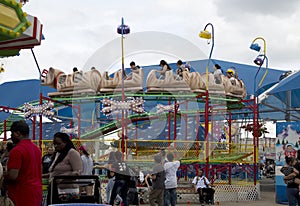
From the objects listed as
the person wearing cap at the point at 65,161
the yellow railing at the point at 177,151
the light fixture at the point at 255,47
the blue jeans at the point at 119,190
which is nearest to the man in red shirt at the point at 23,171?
the person wearing cap at the point at 65,161

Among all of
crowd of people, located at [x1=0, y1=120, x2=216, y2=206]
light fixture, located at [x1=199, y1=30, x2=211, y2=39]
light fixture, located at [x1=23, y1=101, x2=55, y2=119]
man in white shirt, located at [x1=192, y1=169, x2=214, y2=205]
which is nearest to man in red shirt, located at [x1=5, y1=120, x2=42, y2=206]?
crowd of people, located at [x1=0, y1=120, x2=216, y2=206]

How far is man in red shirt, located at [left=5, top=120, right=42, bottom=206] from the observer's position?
5.11 m

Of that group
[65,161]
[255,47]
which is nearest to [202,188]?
[255,47]

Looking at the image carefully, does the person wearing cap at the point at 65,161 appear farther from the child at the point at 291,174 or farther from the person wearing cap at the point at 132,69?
the person wearing cap at the point at 132,69

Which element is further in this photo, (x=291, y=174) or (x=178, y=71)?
(x=178, y=71)

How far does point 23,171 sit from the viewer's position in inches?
205

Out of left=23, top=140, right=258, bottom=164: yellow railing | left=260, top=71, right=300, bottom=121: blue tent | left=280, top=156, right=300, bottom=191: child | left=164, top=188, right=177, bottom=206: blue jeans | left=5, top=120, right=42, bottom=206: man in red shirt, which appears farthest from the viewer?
left=260, top=71, right=300, bottom=121: blue tent

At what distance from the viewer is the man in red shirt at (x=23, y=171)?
511 cm

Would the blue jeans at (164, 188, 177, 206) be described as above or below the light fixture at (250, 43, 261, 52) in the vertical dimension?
below

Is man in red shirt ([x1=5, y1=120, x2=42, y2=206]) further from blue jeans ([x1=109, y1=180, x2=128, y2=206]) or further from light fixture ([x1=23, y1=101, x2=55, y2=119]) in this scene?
light fixture ([x1=23, y1=101, x2=55, y2=119])

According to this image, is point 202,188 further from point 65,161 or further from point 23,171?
point 23,171

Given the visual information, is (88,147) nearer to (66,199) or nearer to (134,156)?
(134,156)

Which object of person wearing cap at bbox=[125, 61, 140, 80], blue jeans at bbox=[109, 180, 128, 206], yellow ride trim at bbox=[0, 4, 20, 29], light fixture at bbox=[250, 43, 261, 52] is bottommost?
blue jeans at bbox=[109, 180, 128, 206]

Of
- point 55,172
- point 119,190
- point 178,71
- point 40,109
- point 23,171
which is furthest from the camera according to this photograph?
point 40,109
